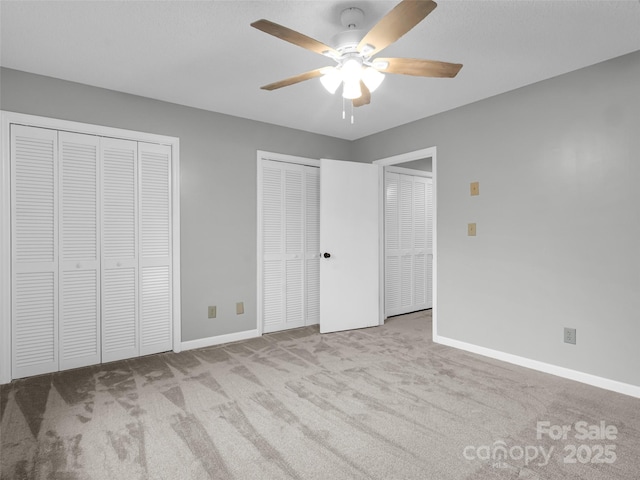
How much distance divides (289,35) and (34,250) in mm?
2603

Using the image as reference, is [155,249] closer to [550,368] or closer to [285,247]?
[285,247]

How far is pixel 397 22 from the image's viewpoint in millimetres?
1586

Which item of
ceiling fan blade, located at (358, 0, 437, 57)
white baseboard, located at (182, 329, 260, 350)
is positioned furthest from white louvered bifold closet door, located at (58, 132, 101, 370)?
ceiling fan blade, located at (358, 0, 437, 57)

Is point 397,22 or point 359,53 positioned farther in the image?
point 359,53

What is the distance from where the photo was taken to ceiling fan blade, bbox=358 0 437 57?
146cm

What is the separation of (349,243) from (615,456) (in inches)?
114

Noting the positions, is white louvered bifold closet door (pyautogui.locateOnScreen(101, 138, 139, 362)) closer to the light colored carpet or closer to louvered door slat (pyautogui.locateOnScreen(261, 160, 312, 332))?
the light colored carpet

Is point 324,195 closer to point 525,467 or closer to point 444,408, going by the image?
point 444,408

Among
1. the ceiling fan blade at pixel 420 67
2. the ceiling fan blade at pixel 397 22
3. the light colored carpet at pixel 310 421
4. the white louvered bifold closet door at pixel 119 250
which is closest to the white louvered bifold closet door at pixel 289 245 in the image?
the light colored carpet at pixel 310 421

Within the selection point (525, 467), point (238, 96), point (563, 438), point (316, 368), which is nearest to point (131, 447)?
point (316, 368)

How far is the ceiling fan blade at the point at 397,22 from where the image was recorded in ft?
4.79

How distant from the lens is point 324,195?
4176mm

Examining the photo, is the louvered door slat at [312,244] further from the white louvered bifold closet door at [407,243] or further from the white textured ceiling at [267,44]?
the white textured ceiling at [267,44]

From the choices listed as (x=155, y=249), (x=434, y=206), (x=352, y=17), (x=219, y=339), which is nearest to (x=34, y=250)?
(x=155, y=249)
